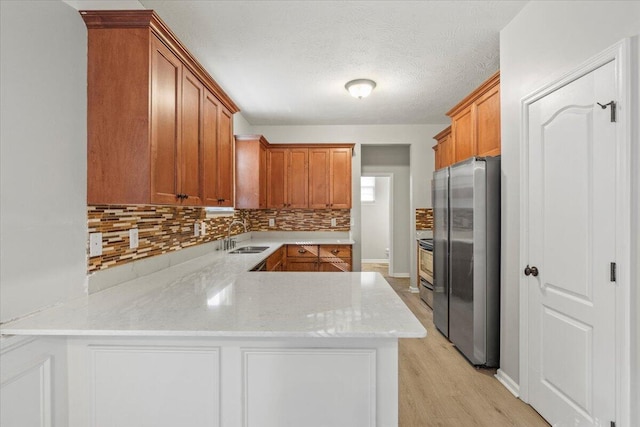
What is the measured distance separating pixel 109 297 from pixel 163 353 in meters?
0.53

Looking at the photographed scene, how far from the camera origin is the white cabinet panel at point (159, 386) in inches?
48.6

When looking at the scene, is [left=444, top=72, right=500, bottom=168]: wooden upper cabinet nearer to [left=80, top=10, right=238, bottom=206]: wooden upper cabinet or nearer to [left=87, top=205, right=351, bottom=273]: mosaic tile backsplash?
[left=80, top=10, right=238, bottom=206]: wooden upper cabinet

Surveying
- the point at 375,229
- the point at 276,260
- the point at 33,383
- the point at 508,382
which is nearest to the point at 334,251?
the point at 276,260

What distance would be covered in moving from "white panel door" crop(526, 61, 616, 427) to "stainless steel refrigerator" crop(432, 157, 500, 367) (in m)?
0.42

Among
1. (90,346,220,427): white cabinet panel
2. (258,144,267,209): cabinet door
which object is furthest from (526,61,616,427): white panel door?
(258,144,267,209): cabinet door

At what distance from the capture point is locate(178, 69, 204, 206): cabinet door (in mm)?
1859

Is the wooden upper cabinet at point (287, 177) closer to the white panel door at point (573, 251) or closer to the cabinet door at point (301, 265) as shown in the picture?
the cabinet door at point (301, 265)

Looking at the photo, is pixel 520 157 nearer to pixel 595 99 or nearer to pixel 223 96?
pixel 595 99

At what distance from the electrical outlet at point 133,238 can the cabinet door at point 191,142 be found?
1.24ft

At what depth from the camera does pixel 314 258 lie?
14.1 ft

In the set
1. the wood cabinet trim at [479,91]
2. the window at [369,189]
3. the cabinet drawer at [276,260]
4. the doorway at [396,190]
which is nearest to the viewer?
the wood cabinet trim at [479,91]

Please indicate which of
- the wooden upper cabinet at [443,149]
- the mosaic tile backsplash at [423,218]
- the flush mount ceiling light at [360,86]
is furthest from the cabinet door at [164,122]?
the mosaic tile backsplash at [423,218]

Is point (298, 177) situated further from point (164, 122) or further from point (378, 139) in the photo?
point (164, 122)

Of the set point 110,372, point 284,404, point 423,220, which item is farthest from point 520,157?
point 423,220
